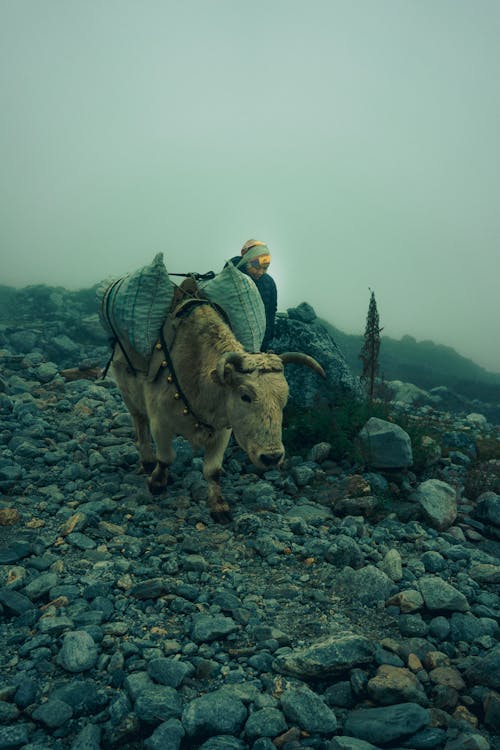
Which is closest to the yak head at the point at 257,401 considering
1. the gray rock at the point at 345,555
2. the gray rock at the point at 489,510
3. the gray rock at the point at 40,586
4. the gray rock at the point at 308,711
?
the gray rock at the point at 345,555

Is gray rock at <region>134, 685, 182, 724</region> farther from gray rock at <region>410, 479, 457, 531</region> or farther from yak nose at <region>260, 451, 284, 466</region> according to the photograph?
gray rock at <region>410, 479, 457, 531</region>

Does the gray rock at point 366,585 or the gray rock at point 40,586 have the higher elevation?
the gray rock at point 366,585

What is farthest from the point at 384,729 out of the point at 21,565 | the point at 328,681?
the point at 21,565

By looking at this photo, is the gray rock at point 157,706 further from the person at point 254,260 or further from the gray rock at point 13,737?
the person at point 254,260

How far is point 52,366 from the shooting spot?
42.9 feet

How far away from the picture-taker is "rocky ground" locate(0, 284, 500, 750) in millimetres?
2873

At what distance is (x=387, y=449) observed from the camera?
7285 millimetres

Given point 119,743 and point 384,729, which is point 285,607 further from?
point 119,743

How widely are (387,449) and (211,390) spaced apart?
11.1 ft

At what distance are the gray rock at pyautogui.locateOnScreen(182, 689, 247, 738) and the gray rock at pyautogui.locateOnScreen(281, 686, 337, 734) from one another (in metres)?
0.29

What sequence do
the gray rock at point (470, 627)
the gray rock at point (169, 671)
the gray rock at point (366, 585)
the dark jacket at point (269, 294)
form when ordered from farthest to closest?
the dark jacket at point (269, 294) < the gray rock at point (366, 585) < the gray rock at point (470, 627) < the gray rock at point (169, 671)

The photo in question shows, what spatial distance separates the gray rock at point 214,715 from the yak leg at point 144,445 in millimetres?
4537

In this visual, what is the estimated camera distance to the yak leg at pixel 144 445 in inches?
287

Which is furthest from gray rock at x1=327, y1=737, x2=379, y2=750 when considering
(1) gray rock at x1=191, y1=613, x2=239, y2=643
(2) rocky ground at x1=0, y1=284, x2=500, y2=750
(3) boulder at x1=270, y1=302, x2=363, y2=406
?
(3) boulder at x1=270, y1=302, x2=363, y2=406
